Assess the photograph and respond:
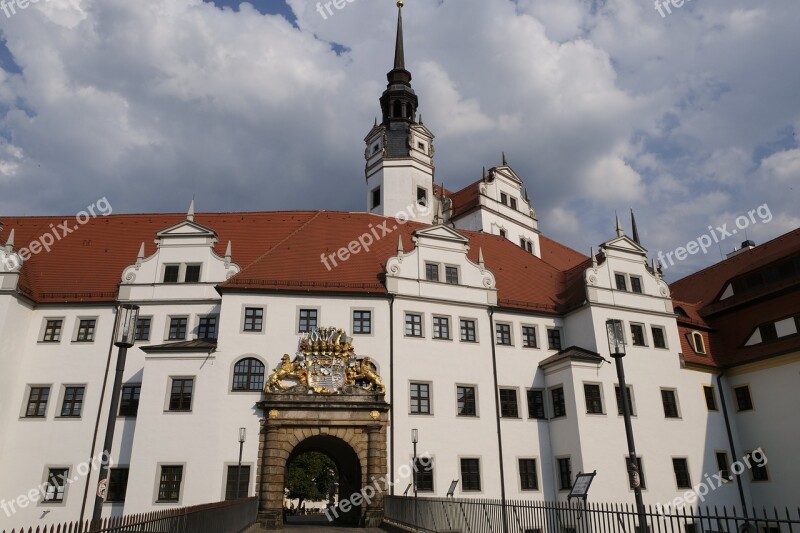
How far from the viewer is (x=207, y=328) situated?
27.9 metres

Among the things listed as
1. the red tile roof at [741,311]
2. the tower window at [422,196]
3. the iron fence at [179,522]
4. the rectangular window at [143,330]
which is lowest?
the iron fence at [179,522]

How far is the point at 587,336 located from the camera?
98.9 ft

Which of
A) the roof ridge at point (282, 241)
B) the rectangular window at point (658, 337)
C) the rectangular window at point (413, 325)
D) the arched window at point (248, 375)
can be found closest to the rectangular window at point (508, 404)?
the rectangular window at point (413, 325)

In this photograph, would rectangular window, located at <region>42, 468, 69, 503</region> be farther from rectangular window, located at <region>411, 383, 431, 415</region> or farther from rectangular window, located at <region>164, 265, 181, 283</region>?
rectangular window, located at <region>411, 383, 431, 415</region>

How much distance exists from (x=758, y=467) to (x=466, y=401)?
1499 centimetres

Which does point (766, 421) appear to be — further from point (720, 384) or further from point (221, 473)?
point (221, 473)

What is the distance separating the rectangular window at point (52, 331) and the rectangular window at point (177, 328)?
5019mm

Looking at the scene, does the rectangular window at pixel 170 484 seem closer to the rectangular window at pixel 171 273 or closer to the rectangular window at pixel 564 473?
the rectangular window at pixel 171 273

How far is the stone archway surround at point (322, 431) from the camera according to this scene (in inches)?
945

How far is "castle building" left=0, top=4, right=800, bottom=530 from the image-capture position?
81.8 ft

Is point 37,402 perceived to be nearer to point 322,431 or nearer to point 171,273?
point 171,273

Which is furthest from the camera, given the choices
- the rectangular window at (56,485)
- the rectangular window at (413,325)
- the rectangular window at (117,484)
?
the rectangular window at (413,325)

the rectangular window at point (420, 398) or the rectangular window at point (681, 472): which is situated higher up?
the rectangular window at point (420, 398)

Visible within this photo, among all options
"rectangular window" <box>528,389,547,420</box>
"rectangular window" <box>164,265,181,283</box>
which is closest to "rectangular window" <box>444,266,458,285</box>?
"rectangular window" <box>528,389,547,420</box>
